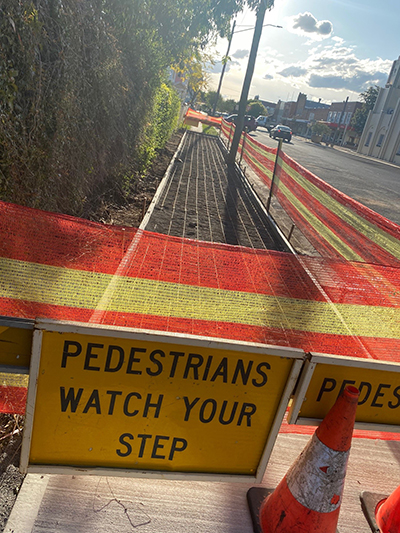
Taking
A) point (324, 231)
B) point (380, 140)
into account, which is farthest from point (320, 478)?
point (380, 140)

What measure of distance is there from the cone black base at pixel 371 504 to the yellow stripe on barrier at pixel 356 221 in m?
3.07

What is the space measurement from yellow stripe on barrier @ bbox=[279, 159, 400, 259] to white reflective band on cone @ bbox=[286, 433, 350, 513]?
346 cm

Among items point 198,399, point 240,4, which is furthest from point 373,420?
point 240,4

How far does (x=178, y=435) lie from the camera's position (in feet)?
7.00

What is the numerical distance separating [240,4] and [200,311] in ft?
57.5

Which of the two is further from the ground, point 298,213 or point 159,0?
point 159,0

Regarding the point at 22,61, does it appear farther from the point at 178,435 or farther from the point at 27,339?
the point at 178,435

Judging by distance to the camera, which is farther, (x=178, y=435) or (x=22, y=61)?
(x=22, y=61)

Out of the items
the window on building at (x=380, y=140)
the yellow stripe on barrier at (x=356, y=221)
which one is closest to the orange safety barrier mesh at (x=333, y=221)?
the yellow stripe on barrier at (x=356, y=221)

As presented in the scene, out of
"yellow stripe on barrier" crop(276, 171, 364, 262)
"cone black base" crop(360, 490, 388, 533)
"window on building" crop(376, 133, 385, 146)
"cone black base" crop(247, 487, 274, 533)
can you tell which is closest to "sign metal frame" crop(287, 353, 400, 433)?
"cone black base" crop(247, 487, 274, 533)

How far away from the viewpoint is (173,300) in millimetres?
2574

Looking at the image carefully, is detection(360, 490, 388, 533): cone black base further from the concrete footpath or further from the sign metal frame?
the sign metal frame

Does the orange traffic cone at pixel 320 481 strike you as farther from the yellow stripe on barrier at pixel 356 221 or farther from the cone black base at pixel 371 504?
the yellow stripe on barrier at pixel 356 221

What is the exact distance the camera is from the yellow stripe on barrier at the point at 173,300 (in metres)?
2.35
